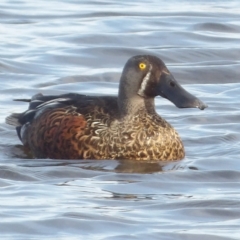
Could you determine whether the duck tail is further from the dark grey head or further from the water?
the dark grey head

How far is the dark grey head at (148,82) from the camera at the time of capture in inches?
383

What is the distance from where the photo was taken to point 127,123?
32.1 feet

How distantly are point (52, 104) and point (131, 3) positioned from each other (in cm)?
939

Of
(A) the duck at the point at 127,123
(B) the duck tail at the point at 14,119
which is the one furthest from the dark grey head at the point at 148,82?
(B) the duck tail at the point at 14,119

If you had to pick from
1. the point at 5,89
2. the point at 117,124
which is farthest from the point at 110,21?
the point at 117,124

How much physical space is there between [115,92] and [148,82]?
10.2 ft

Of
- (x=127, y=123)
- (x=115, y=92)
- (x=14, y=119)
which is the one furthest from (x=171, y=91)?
(x=115, y=92)

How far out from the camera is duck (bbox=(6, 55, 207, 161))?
9703 mm

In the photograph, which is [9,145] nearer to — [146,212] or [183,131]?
[183,131]

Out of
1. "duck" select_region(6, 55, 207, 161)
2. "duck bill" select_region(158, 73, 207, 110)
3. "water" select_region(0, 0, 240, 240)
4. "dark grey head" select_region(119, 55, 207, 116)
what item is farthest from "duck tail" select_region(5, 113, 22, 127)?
"duck bill" select_region(158, 73, 207, 110)

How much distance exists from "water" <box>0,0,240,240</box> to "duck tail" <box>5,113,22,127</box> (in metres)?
0.20

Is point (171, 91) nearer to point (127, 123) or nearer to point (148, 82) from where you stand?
point (148, 82)

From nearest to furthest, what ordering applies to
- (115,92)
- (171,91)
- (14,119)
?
(171,91) < (14,119) < (115,92)

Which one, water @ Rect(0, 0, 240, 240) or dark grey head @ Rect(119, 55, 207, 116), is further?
dark grey head @ Rect(119, 55, 207, 116)
